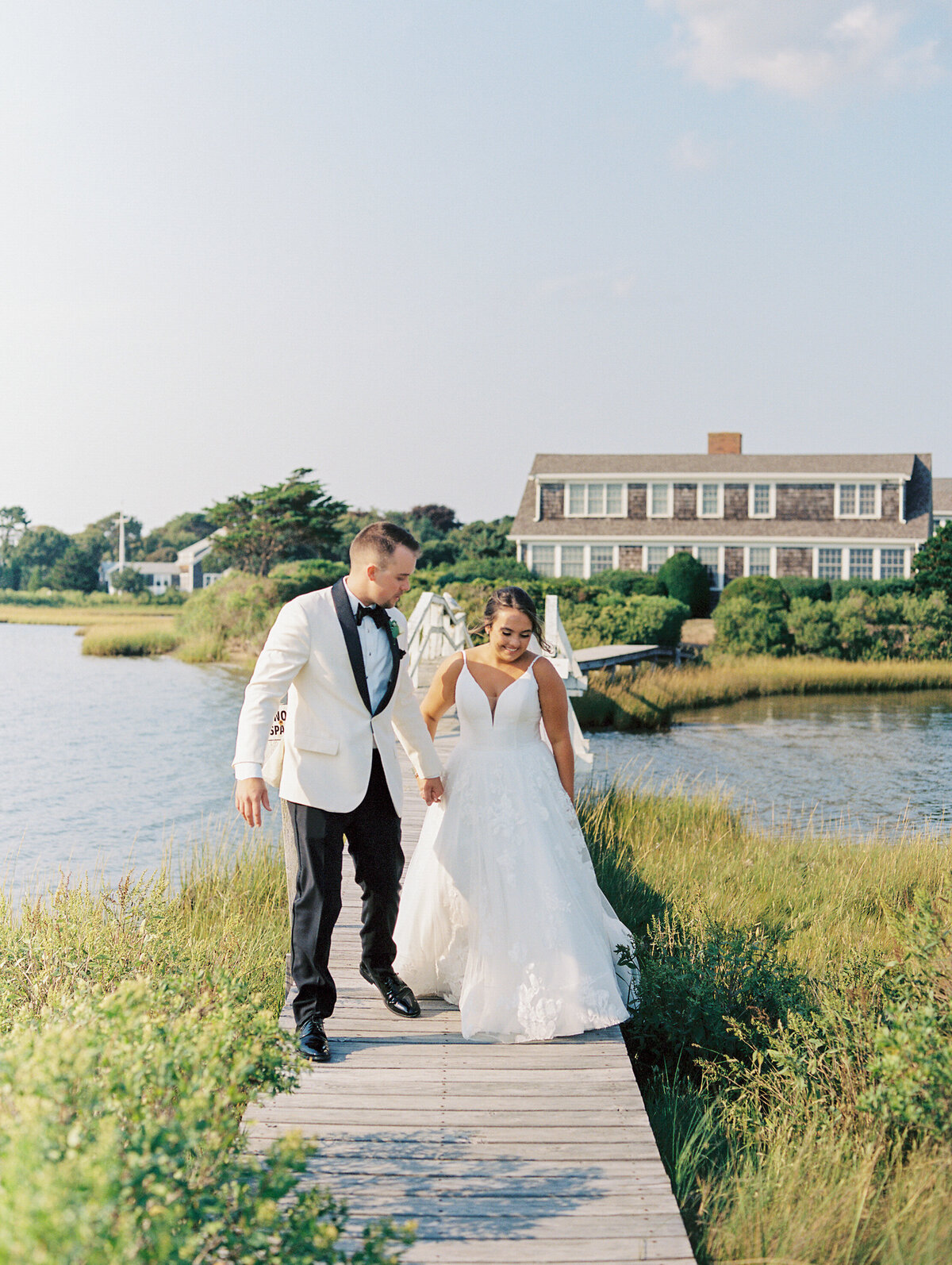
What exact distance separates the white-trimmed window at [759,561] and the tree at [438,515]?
1474 inches

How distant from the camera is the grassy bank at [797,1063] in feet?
10.4

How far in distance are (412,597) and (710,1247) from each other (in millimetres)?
28124

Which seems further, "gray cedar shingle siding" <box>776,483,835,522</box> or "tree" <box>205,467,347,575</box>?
"tree" <box>205,467,347,575</box>

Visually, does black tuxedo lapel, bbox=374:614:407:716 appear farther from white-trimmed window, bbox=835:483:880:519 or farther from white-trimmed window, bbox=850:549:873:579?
white-trimmed window, bbox=835:483:880:519

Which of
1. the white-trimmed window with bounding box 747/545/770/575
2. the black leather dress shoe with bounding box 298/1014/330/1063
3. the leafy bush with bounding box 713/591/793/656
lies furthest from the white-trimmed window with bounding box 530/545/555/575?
the black leather dress shoe with bounding box 298/1014/330/1063

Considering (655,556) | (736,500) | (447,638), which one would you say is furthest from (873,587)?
(447,638)

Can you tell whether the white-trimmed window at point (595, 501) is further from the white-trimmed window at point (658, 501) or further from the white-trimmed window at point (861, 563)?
the white-trimmed window at point (861, 563)

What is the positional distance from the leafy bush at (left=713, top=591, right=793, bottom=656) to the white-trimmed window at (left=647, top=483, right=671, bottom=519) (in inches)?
354

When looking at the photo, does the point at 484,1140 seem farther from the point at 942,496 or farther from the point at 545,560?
the point at 942,496

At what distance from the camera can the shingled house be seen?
35562mm

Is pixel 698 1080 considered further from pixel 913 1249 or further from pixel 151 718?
pixel 151 718

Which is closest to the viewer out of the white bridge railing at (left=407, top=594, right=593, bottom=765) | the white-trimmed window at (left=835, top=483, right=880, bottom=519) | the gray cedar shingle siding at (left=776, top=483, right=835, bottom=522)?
the white bridge railing at (left=407, top=594, right=593, bottom=765)

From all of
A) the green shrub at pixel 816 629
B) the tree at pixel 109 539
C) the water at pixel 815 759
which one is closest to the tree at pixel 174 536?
the tree at pixel 109 539

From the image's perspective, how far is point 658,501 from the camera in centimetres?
3759
